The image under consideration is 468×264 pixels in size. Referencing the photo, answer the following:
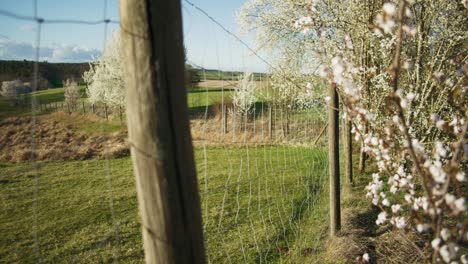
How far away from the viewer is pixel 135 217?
21.0ft

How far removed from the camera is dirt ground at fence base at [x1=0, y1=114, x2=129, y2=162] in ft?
50.0

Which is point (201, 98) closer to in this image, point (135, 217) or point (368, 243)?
point (135, 217)

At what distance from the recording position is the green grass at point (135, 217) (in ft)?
14.3

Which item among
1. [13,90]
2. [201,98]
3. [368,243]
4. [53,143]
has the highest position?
[201,98]

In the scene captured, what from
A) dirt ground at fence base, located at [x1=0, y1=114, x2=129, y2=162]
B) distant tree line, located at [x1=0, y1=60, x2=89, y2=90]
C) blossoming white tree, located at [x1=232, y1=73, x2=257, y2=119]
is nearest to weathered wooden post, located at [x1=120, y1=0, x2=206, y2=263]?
distant tree line, located at [x1=0, y1=60, x2=89, y2=90]

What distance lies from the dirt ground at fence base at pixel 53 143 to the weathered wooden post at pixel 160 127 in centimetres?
1237

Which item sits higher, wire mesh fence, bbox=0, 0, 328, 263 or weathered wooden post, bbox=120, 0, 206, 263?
weathered wooden post, bbox=120, 0, 206, 263

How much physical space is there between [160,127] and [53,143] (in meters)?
18.4

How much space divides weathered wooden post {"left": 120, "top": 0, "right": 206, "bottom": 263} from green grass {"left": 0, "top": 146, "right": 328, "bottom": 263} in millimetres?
996

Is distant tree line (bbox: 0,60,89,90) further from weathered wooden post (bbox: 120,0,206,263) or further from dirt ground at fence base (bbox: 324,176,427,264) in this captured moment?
dirt ground at fence base (bbox: 324,176,427,264)

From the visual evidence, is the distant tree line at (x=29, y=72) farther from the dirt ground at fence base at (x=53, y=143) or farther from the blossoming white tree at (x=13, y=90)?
the dirt ground at fence base at (x=53, y=143)

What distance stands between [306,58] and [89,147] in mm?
10946

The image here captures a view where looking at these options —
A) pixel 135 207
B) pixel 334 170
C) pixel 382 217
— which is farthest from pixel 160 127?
pixel 135 207

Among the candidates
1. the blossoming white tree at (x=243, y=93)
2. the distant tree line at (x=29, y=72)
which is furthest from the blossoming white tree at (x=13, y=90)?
the blossoming white tree at (x=243, y=93)
